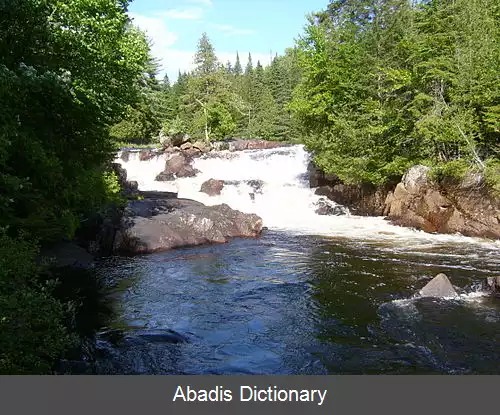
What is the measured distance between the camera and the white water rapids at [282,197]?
60.1 feet

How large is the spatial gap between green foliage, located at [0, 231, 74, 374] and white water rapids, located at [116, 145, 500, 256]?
541 inches

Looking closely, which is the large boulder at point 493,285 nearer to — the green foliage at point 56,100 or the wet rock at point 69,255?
the green foliage at point 56,100

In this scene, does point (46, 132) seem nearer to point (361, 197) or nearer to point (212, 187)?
point (212, 187)

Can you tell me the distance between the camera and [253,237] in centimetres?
1964

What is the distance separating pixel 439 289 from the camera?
11.4 meters

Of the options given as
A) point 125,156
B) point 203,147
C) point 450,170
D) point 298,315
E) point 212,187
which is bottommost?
point 298,315

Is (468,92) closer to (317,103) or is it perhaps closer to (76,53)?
(317,103)

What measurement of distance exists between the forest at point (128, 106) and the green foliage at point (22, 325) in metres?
0.02

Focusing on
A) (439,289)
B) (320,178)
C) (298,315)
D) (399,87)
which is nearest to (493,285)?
(439,289)

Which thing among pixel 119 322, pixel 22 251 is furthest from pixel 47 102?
pixel 119 322

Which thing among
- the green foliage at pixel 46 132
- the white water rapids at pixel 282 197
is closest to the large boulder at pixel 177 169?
the white water rapids at pixel 282 197

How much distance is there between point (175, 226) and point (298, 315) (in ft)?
29.4
